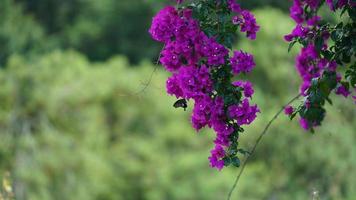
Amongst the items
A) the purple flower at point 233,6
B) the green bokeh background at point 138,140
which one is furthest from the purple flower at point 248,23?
the green bokeh background at point 138,140

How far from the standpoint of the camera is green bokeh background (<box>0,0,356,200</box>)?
11.1m

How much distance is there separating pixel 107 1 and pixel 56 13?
187 cm

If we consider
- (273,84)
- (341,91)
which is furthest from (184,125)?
(341,91)

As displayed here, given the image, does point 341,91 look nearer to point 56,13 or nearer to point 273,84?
point 273,84

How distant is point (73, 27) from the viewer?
101ft

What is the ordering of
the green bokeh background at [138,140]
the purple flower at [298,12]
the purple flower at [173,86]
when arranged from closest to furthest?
the purple flower at [173,86] → the purple flower at [298,12] → the green bokeh background at [138,140]

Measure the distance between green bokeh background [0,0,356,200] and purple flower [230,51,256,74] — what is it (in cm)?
676

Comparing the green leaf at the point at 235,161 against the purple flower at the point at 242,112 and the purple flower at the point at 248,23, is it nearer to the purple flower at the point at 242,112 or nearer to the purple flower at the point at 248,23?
the purple flower at the point at 242,112

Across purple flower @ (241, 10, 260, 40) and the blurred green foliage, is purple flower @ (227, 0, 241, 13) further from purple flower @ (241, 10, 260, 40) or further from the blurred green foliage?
the blurred green foliage

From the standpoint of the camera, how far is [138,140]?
42.5 ft

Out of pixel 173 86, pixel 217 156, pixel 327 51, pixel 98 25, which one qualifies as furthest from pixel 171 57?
pixel 98 25

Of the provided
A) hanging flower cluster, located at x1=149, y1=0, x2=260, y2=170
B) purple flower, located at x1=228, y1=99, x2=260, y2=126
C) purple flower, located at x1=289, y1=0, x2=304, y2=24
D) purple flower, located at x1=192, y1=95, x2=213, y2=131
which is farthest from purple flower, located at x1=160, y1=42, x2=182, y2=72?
purple flower, located at x1=289, y1=0, x2=304, y2=24

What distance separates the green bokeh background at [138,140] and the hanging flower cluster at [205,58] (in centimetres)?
683

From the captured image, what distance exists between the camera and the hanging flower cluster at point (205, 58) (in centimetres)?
318
